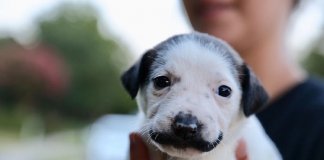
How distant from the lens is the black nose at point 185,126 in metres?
A: 1.42

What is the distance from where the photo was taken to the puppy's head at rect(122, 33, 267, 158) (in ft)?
4.77

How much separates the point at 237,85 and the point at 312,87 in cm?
64

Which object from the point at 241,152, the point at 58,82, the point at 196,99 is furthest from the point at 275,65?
the point at 58,82

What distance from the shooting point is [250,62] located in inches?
94.3

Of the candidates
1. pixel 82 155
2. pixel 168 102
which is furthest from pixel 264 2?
pixel 82 155

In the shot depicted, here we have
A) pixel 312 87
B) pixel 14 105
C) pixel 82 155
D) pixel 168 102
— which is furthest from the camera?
pixel 14 105

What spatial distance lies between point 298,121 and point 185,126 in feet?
2.67

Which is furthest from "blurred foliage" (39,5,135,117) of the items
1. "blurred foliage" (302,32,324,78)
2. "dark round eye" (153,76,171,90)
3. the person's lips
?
"dark round eye" (153,76,171,90)

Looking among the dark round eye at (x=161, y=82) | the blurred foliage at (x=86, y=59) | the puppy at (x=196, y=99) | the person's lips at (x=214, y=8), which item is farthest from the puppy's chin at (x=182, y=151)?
the blurred foliage at (x=86, y=59)

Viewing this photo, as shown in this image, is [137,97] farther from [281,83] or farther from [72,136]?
[72,136]

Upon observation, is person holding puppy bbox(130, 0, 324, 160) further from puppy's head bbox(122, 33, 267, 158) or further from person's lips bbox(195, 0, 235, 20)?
puppy's head bbox(122, 33, 267, 158)

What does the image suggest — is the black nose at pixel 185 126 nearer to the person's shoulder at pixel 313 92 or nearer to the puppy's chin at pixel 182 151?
the puppy's chin at pixel 182 151

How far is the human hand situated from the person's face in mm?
593

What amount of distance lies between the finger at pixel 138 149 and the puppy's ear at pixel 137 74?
15 centimetres
